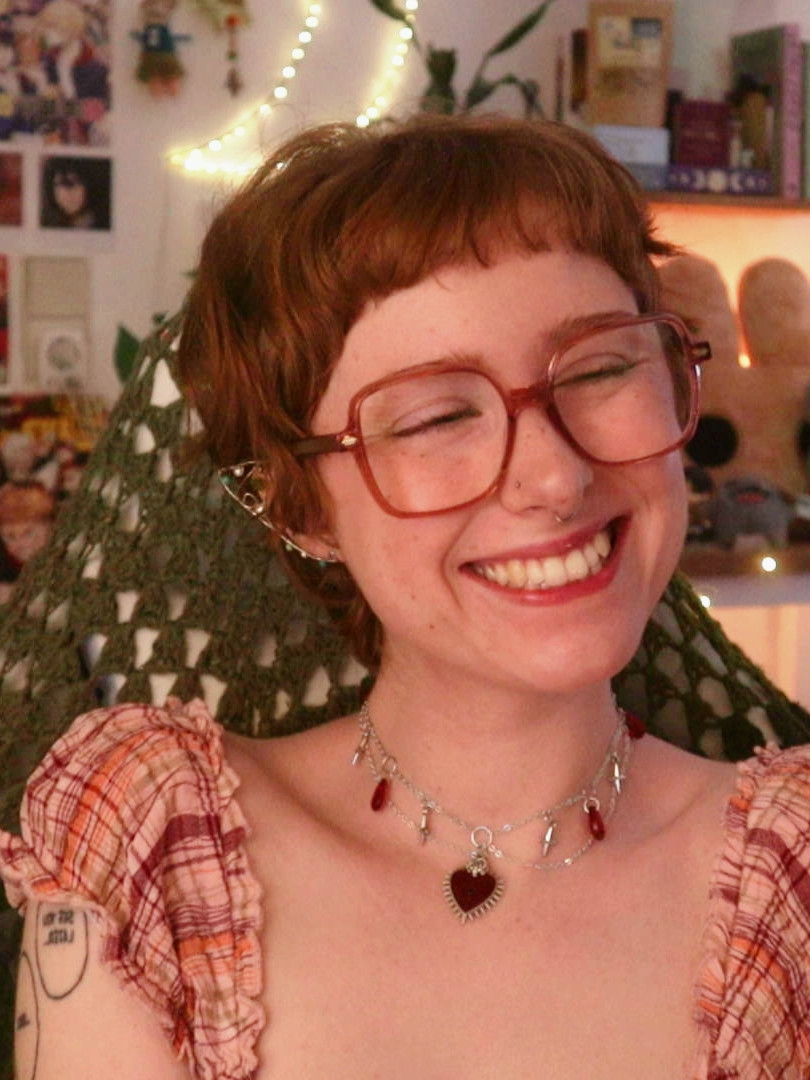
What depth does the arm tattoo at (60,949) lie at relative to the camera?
102 cm

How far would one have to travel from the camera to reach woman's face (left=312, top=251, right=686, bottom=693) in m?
0.98

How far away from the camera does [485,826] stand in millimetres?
1152

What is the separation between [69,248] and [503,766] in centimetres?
196

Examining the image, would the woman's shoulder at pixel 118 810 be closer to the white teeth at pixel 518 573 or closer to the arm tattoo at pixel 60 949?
the arm tattoo at pixel 60 949

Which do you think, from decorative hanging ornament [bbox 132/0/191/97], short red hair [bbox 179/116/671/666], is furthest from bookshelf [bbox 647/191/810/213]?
short red hair [bbox 179/116/671/666]

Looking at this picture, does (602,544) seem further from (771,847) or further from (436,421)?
(771,847)

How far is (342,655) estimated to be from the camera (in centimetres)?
139

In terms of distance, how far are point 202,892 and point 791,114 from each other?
2.43m

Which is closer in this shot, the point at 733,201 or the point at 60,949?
the point at 60,949

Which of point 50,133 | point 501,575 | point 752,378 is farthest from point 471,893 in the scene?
point 50,133

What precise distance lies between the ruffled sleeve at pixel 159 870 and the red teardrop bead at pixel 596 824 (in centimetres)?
28

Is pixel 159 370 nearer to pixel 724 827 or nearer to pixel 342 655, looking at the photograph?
pixel 342 655

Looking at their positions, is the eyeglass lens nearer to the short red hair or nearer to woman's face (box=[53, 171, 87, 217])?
the short red hair

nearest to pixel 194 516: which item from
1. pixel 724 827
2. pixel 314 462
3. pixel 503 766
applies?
pixel 314 462
